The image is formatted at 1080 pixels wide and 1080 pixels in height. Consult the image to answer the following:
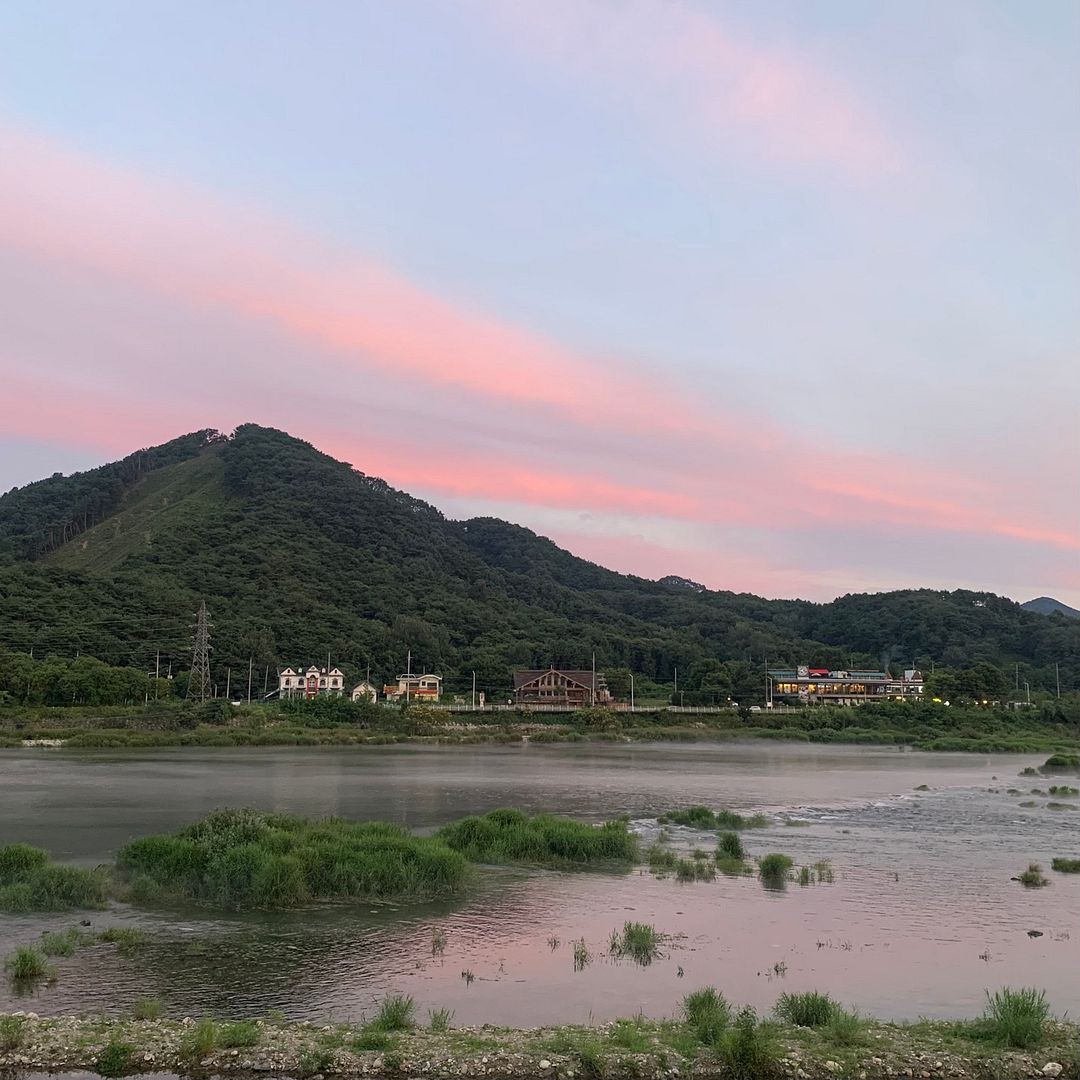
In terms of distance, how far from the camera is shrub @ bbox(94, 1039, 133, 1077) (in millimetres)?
8945

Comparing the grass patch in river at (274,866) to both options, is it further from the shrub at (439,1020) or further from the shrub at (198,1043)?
the shrub at (198,1043)

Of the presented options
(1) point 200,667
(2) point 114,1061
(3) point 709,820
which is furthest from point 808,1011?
(1) point 200,667

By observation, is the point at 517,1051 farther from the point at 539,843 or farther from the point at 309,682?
the point at 309,682

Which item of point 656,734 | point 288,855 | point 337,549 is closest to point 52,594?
point 337,549

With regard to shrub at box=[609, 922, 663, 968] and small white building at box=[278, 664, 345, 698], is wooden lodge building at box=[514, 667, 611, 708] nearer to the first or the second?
small white building at box=[278, 664, 345, 698]

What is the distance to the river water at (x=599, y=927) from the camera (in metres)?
12.2

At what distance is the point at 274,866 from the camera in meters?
17.0

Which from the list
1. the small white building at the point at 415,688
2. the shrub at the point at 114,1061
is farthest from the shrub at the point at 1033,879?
the small white building at the point at 415,688

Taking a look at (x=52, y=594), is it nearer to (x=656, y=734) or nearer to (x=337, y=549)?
(x=337, y=549)

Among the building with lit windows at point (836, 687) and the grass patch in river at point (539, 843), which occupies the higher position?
the grass patch in river at point (539, 843)

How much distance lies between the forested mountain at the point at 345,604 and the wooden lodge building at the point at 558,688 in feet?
19.0

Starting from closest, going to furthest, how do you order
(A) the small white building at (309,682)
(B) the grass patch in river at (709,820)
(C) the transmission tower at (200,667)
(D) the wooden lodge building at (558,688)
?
1. (B) the grass patch in river at (709,820)
2. (C) the transmission tower at (200,667)
3. (A) the small white building at (309,682)
4. (D) the wooden lodge building at (558,688)

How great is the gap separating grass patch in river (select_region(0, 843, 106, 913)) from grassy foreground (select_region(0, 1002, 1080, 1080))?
22.6 ft

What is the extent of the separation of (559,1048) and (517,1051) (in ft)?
1.44
